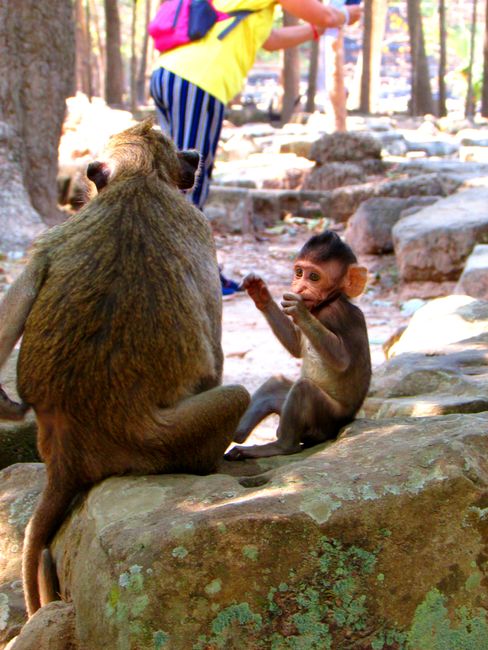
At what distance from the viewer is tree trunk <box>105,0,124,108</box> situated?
25609mm

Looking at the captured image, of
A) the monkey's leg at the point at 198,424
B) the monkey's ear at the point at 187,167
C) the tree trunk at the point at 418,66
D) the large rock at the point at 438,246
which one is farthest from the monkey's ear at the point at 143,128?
the tree trunk at the point at 418,66

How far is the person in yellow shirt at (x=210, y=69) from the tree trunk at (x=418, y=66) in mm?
19414

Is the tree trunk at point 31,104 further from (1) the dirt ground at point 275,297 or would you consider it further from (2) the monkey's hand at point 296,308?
(2) the monkey's hand at point 296,308

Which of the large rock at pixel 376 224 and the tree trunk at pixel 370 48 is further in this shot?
the tree trunk at pixel 370 48

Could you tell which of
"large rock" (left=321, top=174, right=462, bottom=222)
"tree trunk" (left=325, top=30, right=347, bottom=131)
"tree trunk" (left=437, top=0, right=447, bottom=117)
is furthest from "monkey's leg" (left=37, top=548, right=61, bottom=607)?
"tree trunk" (left=437, top=0, right=447, bottom=117)

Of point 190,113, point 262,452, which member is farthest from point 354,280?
point 190,113

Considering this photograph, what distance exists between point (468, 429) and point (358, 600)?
736 mm

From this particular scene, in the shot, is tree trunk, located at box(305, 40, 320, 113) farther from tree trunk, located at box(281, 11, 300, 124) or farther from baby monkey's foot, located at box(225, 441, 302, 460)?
baby monkey's foot, located at box(225, 441, 302, 460)

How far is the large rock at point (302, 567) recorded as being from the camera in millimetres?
2418

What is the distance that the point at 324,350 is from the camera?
3615 millimetres

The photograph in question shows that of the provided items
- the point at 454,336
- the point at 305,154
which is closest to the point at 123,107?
the point at 305,154

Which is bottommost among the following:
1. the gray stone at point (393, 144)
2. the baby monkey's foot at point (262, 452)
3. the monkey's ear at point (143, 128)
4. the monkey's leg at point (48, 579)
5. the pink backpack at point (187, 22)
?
the gray stone at point (393, 144)

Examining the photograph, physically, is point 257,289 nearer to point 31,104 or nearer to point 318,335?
point 318,335

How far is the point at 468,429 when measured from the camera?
295 cm
